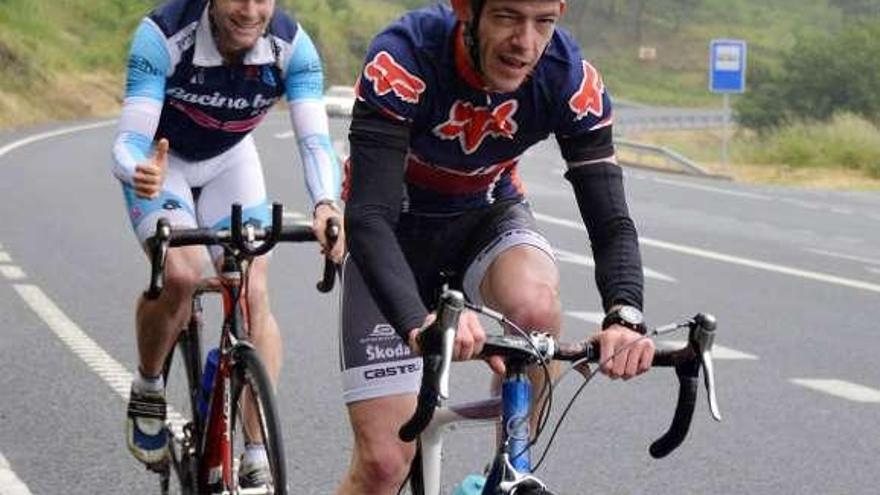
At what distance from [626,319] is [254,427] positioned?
180cm

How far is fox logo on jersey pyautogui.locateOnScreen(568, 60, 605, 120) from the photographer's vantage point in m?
5.17

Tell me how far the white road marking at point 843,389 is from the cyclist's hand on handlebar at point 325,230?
Answer: 5.20 metres

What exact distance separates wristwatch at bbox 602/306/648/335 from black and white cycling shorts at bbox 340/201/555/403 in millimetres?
778

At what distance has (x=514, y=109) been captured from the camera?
5203 mm

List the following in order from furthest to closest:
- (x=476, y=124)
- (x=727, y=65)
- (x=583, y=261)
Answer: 1. (x=727, y=65)
2. (x=583, y=261)
3. (x=476, y=124)

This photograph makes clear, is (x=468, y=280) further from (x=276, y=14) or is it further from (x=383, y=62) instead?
(x=276, y=14)

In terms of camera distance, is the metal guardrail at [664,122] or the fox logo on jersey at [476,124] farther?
the metal guardrail at [664,122]

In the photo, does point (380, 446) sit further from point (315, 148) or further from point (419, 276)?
point (315, 148)

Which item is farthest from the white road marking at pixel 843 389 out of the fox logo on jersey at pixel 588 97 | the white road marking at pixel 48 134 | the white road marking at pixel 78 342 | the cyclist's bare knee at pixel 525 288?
the white road marking at pixel 48 134

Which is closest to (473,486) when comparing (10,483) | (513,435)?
(513,435)

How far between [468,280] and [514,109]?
1.82 ft

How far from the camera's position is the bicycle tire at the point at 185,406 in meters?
6.86

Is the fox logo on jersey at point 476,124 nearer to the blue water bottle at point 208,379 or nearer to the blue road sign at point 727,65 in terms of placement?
the blue water bottle at point 208,379

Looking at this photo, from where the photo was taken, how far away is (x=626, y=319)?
14.9 ft
